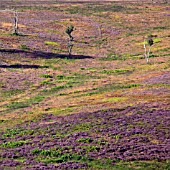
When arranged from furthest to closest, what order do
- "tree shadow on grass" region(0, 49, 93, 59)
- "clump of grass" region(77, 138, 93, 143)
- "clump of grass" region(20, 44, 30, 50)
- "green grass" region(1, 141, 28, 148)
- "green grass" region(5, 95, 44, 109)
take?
"clump of grass" region(20, 44, 30, 50) → "tree shadow on grass" region(0, 49, 93, 59) → "green grass" region(5, 95, 44, 109) → "green grass" region(1, 141, 28, 148) → "clump of grass" region(77, 138, 93, 143)

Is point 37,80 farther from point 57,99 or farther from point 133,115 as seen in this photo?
point 133,115

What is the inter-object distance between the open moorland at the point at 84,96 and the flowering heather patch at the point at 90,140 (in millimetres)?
84

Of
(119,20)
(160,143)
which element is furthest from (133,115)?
(119,20)

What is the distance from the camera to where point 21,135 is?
1842 inches

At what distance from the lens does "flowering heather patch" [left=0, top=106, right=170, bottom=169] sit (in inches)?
1458

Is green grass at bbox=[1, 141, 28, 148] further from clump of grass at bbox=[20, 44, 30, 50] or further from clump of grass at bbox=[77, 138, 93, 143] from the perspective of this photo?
clump of grass at bbox=[20, 44, 30, 50]

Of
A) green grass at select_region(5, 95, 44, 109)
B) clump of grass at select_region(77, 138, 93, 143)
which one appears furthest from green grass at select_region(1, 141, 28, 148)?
green grass at select_region(5, 95, 44, 109)

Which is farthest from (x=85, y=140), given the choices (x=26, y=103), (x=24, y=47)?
(x=24, y=47)

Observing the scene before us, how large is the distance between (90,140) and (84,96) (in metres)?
25.1

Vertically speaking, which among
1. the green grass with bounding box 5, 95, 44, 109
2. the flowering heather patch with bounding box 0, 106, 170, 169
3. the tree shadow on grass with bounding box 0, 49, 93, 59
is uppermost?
the tree shadow on grass with bounding box 0, 49, 93, 59

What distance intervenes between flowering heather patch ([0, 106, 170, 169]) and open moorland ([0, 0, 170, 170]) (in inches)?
3.3

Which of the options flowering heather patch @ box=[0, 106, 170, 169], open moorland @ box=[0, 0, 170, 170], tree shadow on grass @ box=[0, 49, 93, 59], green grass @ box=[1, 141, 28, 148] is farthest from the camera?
tree shadow on grass @ box=[0, 49, 93, 59]

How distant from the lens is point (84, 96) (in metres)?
67.1

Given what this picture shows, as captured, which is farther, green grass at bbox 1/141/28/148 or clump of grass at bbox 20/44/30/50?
clump of grass at bbox 20/44/30/50
